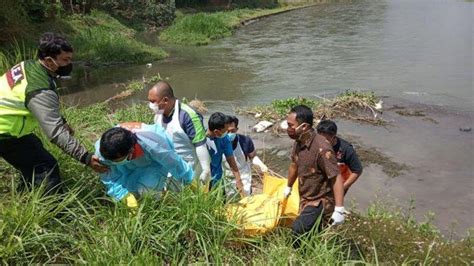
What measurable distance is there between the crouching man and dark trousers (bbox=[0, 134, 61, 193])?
1.31ft

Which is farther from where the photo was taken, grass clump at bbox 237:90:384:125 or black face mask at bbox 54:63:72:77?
grass clump at bbox 237:90:384:125

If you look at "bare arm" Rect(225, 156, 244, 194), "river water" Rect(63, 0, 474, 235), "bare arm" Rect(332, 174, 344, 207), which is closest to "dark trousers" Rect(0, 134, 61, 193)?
"bare arm" Rect(225, 156, 244, 194)

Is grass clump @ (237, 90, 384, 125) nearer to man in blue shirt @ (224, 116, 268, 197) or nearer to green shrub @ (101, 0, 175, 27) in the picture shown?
man in blue shirt @ (224, 116, 268, 197)

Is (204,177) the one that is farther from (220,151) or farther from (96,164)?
(96,164)

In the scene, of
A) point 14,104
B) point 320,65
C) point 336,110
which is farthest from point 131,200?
point 320,65

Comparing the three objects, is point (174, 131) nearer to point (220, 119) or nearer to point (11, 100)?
point (220, 119)

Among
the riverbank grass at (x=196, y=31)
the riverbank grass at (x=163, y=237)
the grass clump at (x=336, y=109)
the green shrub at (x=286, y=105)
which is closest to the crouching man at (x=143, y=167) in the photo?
the riverbank grass at (x=163, y=237)

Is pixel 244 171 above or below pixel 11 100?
below

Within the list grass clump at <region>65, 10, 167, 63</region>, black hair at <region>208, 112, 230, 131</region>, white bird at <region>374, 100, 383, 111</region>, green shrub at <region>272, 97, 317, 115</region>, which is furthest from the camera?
grass clump at <region>65, 10, 167, 63</region>

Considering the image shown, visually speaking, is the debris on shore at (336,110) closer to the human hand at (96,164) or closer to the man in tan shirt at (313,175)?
the man in tan shirt at (313,175)

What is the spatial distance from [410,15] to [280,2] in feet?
44.7

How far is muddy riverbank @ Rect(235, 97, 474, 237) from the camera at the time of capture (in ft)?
21.4

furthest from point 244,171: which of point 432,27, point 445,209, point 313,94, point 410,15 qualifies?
point 410,15

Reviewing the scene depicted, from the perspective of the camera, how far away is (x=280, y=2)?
4281 cm
